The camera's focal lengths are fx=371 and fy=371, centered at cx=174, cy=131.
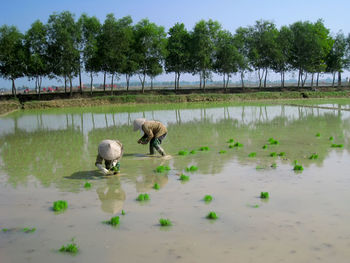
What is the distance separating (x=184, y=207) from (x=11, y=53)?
49630 millimetres

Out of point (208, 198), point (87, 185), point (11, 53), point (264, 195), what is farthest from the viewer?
point (11, 53)

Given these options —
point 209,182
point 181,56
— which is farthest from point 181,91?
point 209,182

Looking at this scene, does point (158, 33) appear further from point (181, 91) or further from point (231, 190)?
point (231, 190)

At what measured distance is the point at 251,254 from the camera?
18.4 ft

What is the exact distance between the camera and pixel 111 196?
864 centimetres

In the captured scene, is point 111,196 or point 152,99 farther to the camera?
point 152,99

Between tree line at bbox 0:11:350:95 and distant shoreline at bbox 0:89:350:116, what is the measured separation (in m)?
5.70

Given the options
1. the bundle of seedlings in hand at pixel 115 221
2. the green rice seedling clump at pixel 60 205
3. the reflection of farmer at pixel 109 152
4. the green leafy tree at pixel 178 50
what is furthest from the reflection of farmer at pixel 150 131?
the green leafy tree at pixel 178 50

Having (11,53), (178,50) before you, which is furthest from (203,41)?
(11,53)

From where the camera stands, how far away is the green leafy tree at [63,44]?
50.6 metres

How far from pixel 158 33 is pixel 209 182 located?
4954cm

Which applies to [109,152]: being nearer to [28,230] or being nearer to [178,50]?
[28,230]

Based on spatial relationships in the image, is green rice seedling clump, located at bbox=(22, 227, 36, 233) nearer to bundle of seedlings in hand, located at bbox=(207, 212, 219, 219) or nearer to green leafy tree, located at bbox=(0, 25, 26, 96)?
bundle of seedlings in hand, located at bbox=(207, 212, 219, 219)

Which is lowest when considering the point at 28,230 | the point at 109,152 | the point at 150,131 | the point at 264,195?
the point at 28,230
